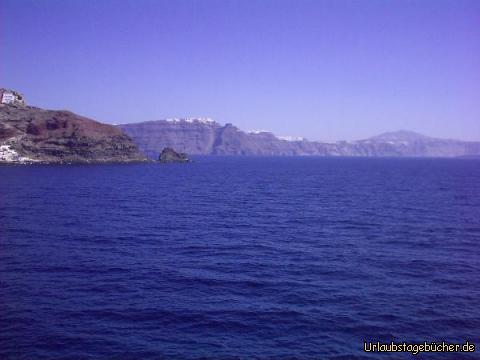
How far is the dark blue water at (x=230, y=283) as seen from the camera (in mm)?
21062

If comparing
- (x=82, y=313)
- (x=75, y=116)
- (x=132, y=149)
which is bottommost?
(x=82, y=313)

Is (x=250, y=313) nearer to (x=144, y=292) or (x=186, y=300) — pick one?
(x=186, y=300)

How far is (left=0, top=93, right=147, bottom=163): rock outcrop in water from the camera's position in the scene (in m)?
154

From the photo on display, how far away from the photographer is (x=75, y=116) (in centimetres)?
18550

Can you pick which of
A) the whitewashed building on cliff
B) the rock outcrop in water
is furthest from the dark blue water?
→ the whitewashed building on cliff

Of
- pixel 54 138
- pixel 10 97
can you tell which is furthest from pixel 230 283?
pixel 10 97

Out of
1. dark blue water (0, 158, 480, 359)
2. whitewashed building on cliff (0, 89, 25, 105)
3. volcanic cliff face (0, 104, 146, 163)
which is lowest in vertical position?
dark blue water (0, 158, 480, 359)

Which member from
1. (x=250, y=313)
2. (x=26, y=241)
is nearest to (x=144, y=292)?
(x=250, y=313)

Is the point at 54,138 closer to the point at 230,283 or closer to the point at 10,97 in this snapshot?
the point at 10,97

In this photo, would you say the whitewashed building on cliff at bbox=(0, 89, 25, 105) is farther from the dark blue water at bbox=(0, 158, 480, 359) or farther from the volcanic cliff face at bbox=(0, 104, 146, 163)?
the dark blue water at bbox=(0, 158, 480, 359)

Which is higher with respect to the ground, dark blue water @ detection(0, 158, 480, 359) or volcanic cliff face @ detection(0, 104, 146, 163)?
volcanic cliff face @ detection(0, 104, 146, 163)

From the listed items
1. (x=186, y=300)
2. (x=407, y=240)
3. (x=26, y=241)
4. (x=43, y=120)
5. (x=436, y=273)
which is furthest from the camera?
(x=43, y=120)

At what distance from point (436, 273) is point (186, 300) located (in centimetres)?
2036

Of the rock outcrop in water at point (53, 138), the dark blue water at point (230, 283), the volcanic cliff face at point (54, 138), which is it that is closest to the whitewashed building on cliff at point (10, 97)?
the rock outcrop in water at point (53, 138)
